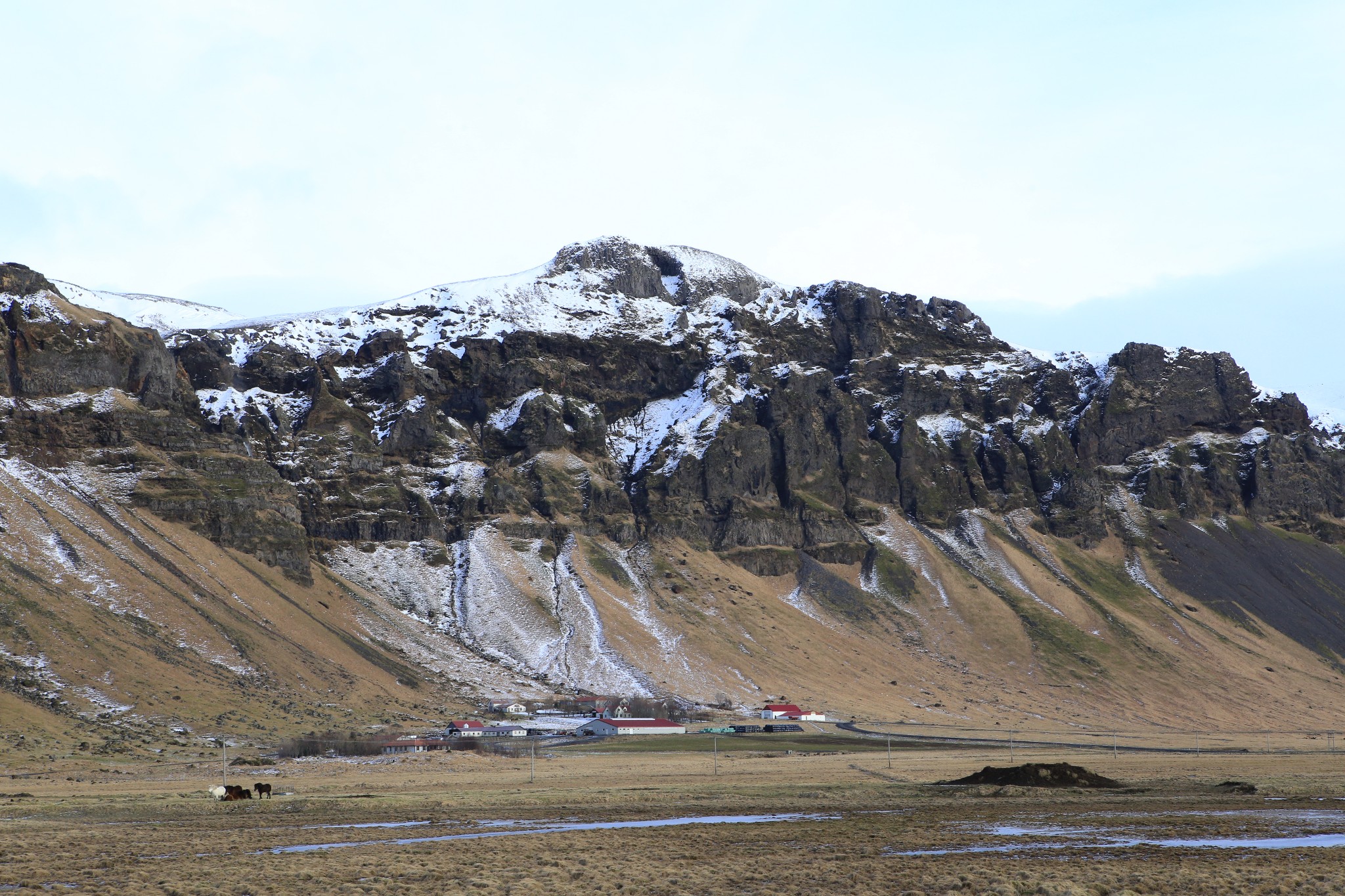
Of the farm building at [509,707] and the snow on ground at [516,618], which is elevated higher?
the snow on ground at [516,618]

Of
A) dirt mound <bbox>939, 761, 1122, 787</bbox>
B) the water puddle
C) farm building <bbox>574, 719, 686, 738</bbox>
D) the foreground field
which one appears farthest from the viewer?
farm building <bbox>574, 719, 686, 738</bbox>

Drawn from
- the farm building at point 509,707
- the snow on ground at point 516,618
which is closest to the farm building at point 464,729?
the farm building at point 509,707

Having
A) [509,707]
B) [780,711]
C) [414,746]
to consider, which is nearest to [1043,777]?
[414,746]

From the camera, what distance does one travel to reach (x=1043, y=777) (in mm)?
69438

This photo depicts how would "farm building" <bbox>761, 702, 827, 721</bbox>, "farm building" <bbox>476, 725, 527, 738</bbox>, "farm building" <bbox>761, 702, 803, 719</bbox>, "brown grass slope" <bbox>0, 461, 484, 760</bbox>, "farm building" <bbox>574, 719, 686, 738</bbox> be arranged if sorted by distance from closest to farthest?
"brown grass slope" <bbox>0, 461, 484, 760</bbox>, "farm building" <bbox>476, 725, 527, 738</bbox>, "farm building" <bbox>574, 719, 686, 738</bbox>, "farm building" <bbox>761, 702, 827, 721</bbox>, "farm building" <bbox>761, 702, 803, 719</bbox>

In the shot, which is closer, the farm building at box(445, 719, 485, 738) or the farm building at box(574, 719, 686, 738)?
the farm building at box(445, 719, 485, 738)

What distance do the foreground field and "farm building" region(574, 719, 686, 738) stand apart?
5246 centimetres

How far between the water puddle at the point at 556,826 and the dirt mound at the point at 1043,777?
56.9ft

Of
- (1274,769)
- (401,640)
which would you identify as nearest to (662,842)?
(1274,769)

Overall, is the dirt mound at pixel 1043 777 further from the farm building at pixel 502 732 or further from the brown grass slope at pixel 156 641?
the brown grass slope at pixel 156 641

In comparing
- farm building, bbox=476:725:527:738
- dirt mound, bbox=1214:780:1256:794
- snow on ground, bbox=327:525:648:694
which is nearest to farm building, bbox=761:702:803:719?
snow on ground, bbox=327:525:648:694

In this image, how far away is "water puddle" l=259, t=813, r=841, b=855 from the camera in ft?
149

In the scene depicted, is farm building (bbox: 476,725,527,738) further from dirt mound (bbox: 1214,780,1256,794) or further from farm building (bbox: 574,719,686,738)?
dirt mound (bbox: 1214,780,1256,794)

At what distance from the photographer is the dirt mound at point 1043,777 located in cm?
6925
